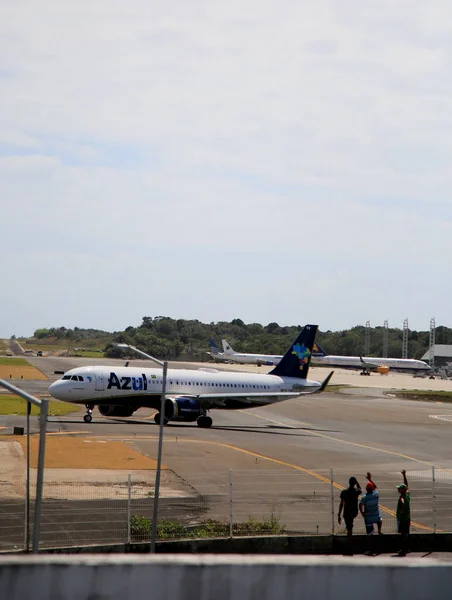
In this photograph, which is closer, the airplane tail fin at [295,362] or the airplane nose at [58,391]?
the airplane nose at [58,391]

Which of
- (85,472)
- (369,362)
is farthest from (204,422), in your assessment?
(369,362)

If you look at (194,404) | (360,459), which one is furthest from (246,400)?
(360,459)

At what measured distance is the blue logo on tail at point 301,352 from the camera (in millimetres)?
62625

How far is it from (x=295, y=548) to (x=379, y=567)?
598 inches

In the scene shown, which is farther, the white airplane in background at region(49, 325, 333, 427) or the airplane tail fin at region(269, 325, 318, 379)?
the airplane tail fin at region(269, 325, 318, 379)

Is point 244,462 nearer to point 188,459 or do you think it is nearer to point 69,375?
point 188,459

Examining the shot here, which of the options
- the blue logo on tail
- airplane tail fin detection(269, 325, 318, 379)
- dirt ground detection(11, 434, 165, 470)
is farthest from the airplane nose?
the blue logo on tail

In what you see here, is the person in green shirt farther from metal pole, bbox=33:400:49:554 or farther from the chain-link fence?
metal pole, bbox=33:400:49:554

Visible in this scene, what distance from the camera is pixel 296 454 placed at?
141 ft

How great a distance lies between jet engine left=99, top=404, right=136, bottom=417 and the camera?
182 ft

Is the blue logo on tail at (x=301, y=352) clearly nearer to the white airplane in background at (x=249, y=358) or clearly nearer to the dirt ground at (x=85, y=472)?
the dirt ground at (x=85, y=472)

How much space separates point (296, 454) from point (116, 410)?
16807 millimetres

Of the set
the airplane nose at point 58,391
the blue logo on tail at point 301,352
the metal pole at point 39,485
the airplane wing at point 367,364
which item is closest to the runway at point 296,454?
the airplane nose at point 58,391

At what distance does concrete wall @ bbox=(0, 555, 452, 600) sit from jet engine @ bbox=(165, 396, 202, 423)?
154 ft
